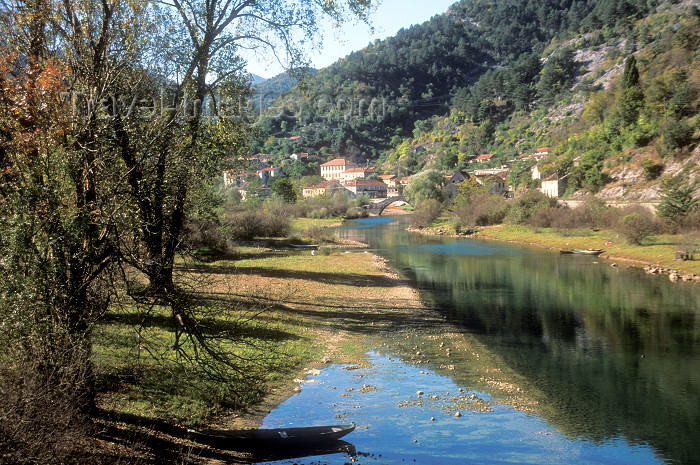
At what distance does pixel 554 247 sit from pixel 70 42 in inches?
1538

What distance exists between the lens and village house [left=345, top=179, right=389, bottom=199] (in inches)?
4985

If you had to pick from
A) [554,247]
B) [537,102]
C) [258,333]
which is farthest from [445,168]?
[258,333]

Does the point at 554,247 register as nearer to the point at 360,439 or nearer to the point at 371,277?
the point at 371,277

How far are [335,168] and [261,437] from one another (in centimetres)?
14271

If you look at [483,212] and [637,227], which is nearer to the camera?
[637,227]

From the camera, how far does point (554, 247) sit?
41.6 metres

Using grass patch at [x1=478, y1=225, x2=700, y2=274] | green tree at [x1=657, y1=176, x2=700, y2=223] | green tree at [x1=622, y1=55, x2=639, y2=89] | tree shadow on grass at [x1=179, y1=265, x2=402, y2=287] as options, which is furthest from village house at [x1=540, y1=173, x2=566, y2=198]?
tree shadow on grass at [x1=179, y1=265, x2=402, y2=287]

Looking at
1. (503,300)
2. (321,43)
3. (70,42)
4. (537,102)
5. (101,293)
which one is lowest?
(503,300)

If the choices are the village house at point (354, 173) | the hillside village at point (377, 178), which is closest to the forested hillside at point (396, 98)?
the hillside village at point (377, 178)

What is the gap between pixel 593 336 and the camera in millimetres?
16859

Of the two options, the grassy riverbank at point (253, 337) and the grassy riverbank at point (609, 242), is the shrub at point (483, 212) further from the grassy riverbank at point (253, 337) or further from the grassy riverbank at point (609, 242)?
the grassy riverbank at point (253, 337)

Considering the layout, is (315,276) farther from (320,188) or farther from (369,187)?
(369,187)

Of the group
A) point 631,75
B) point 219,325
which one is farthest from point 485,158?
point 219,325

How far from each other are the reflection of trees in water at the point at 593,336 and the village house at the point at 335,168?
11697 cm
